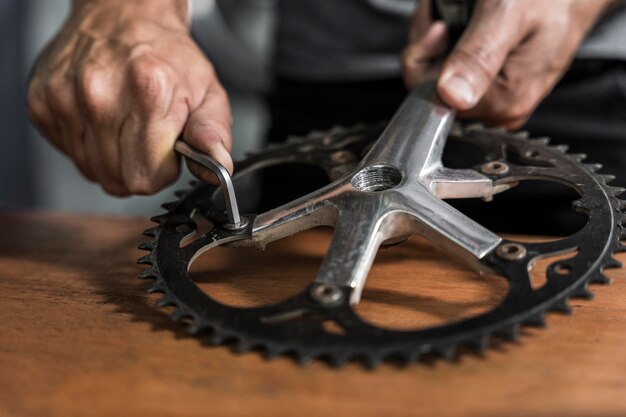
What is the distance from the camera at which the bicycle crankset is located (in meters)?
0.47

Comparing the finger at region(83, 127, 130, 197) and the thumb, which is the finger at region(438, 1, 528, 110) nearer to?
the thumb

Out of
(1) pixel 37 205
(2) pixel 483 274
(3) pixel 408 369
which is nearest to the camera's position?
(3) pixel 408 369

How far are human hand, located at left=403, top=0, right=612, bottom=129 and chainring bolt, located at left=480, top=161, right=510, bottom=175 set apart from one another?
0.07 m

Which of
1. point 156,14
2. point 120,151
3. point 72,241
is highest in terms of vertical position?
point 156,14

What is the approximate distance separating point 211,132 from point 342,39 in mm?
326

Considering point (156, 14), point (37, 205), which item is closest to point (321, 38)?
point (156, 14)

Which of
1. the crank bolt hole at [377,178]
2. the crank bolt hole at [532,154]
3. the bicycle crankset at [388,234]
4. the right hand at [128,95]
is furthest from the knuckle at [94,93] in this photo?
the crank bolt hole at [532,154]

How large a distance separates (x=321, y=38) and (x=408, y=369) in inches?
22.5

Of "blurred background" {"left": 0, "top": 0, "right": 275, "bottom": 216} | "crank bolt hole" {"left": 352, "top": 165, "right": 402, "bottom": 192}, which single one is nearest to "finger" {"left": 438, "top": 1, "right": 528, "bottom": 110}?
"crank bolt hole" {"left": 352, "top": 165, "right": 402, "bottom": 192}

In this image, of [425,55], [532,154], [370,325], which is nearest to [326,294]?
[370,325]

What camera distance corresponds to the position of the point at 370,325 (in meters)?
0.47

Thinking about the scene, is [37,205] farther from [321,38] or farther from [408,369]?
[408,369]

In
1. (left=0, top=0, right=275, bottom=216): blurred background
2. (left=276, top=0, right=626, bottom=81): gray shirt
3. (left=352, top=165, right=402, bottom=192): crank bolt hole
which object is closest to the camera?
(left=352, top=165, right=402, bottom=192): crank bolt hole

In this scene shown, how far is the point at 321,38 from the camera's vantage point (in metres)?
0.95
